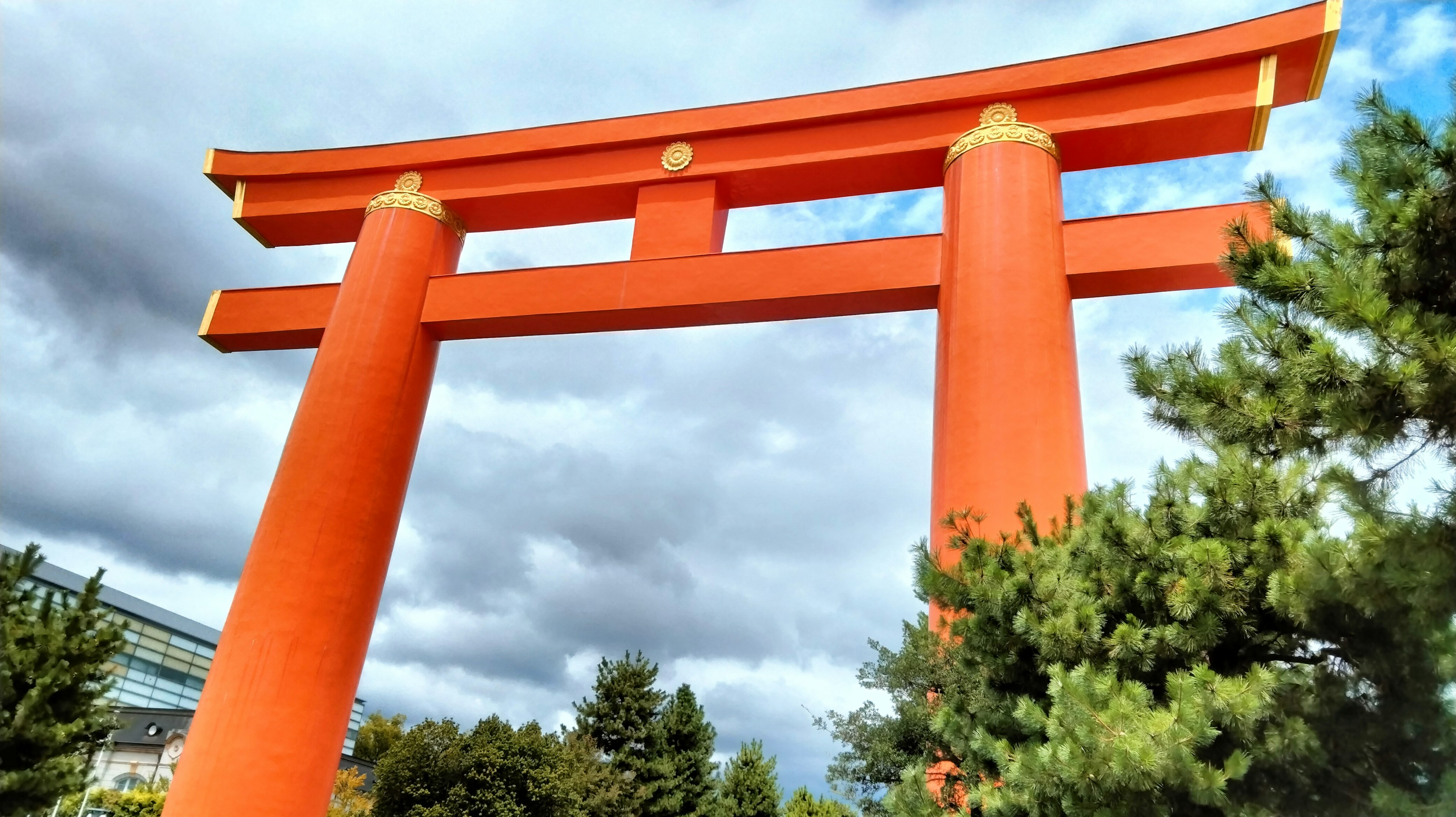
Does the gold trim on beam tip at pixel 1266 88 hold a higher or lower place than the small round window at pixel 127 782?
higher

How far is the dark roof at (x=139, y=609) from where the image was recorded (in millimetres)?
35125

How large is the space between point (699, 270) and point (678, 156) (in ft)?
5.59

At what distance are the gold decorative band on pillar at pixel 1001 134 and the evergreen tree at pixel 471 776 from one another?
44.7 feet

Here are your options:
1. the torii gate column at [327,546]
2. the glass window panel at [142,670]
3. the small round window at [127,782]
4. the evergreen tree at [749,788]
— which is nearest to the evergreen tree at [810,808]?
the evergreen tree at [749,788]

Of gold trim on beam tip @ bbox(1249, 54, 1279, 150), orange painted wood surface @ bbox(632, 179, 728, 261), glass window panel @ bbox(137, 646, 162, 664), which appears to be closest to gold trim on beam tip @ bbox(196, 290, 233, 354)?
orange painted wood surface @ bbox(632, 179, 728, 261)

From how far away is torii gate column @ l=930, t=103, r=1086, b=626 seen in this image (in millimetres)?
8797

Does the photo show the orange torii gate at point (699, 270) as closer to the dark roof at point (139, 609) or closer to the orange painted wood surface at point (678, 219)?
the orange painted wood surface at point (678, 219)

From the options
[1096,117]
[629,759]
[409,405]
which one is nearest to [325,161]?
[409,405]

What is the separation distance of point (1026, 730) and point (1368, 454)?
83.9 inches

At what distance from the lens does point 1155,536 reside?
493 cm

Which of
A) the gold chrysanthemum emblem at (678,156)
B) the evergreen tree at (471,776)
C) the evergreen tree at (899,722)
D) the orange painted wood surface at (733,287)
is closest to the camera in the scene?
the evergreen tree at (899,722)

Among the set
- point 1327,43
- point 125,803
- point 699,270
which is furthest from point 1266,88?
point 125,803

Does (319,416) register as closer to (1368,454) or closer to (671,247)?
(671,247)

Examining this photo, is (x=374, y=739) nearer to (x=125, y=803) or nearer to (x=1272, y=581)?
(x=125, y=803)
